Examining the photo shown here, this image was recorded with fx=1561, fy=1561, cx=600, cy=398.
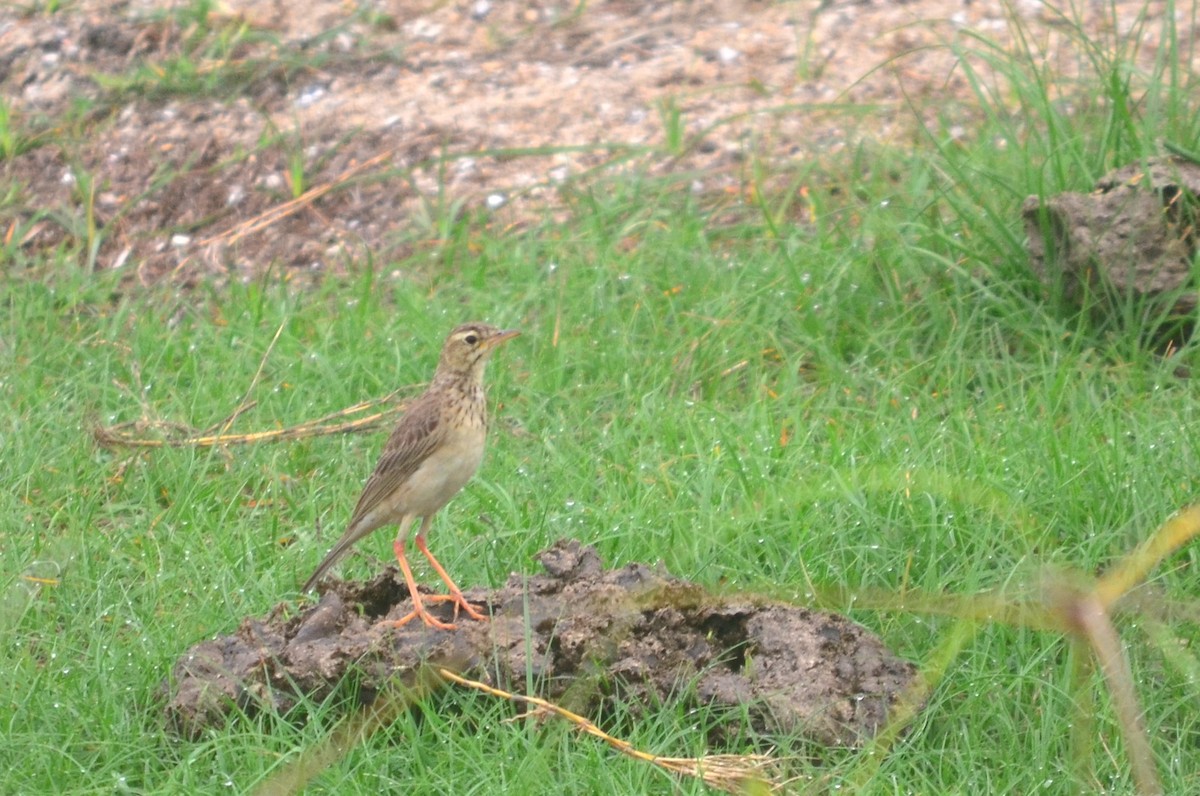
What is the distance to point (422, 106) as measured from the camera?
9.14m

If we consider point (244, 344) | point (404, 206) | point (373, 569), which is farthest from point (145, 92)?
point (373, 569)

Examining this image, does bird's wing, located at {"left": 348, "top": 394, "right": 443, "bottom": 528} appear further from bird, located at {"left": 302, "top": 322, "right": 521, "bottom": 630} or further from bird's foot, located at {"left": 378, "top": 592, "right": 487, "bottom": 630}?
A: bird's foot, located at {"left": 378, "top": 592, "right": 487, "bottom": 630}

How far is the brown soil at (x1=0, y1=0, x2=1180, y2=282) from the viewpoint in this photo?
27.1 feet

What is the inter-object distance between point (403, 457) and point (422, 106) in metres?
4.51

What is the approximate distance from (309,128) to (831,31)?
→ 311cm

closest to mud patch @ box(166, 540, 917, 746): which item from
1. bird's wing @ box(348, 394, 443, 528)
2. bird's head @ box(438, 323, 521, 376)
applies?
bird's wing @ box(348, 394, 443, 528)

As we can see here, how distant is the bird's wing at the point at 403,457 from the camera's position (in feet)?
16.5

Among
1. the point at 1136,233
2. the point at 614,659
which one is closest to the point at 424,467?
the point at 614,659

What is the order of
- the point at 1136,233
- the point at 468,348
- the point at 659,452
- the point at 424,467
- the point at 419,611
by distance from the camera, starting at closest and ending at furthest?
the point at 419,611 < the point at 424,467 < the point at 468,348 < the point at 659,452 < the point at 1136,233

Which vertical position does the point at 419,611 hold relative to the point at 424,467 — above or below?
below

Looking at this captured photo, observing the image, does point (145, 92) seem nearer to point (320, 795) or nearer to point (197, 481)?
point (197, 481)

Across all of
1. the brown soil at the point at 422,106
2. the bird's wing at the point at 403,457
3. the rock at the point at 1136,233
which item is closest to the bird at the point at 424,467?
the bird's wing at the point at 403,457

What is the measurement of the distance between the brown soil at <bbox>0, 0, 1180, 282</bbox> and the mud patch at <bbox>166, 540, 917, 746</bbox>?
385 cm

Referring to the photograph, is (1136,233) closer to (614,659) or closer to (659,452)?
(659,452)
